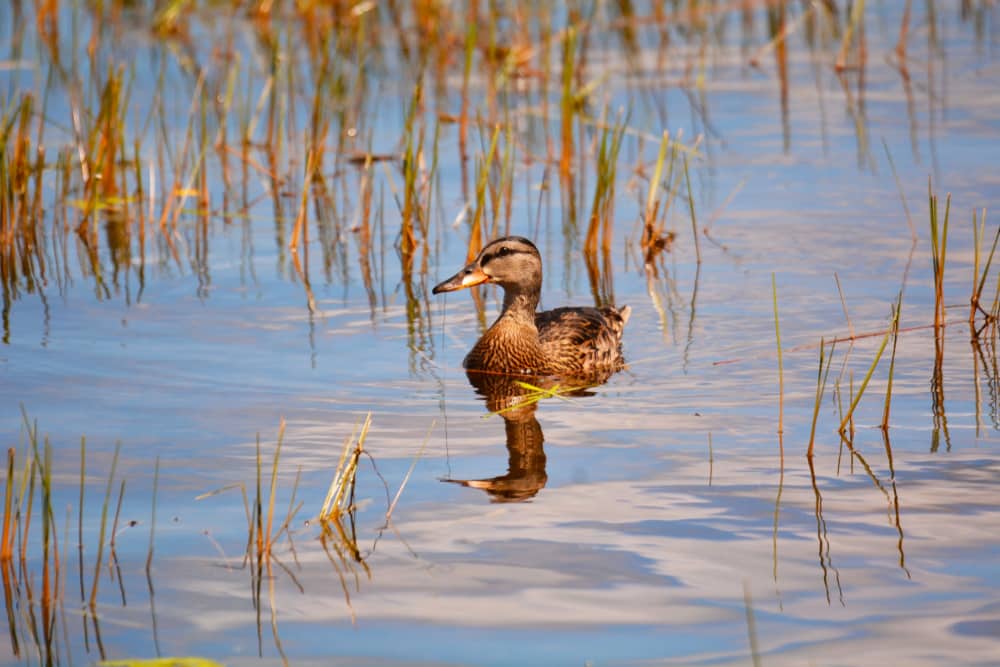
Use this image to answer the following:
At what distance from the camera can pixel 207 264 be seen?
35.1ft

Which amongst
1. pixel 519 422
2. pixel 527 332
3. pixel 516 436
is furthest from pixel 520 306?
pixel 516 436

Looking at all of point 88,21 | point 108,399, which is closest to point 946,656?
point 108,399

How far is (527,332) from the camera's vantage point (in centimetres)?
897

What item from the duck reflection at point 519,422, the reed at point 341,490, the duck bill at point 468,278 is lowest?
the duck reflection at point 519,422

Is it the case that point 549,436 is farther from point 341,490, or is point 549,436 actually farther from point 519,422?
point 341,490

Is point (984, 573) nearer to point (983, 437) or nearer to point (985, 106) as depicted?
point (983, 437)

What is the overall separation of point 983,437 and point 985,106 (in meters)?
9.00

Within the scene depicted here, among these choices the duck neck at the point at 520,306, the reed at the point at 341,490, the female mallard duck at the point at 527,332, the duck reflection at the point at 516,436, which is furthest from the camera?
the duck neck at the point at 520,306

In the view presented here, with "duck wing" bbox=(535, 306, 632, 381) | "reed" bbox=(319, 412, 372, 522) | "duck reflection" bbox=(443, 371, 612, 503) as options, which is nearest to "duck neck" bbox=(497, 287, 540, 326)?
"duck wing" bbox=(535, 306, 632, 381)

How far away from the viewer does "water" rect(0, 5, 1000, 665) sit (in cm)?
496

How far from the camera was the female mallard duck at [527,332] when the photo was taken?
8742mm

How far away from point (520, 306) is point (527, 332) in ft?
0.59

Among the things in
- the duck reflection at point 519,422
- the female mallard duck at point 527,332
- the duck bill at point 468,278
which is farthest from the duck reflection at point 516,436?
the duck bill at point 468,278

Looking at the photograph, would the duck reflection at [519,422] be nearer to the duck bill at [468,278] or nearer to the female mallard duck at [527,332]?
the female mallard duck at [527,332]
